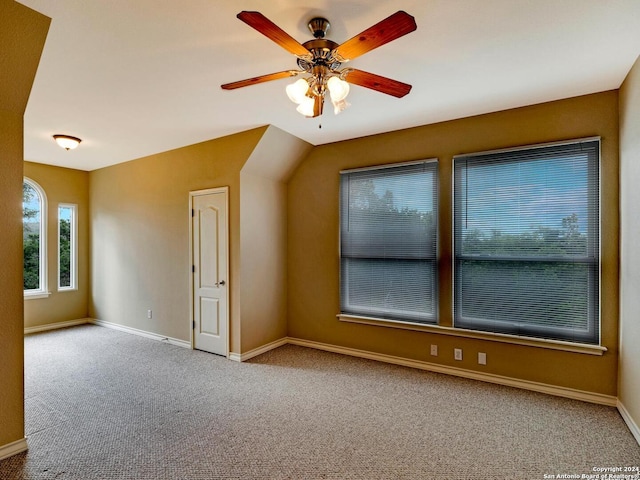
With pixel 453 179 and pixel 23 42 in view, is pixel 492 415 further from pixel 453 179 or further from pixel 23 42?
pixel 23 42

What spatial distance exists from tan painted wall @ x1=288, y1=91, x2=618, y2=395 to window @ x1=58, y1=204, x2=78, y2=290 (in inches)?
157

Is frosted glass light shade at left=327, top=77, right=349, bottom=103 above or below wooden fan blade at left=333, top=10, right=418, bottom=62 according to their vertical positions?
below

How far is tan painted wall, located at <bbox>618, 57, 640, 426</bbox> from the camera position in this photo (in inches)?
95.7

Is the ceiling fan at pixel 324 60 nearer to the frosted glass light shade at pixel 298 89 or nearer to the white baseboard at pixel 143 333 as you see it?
the frosted glass light shade at pixel 298 89

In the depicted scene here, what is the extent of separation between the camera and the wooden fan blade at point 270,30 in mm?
1487

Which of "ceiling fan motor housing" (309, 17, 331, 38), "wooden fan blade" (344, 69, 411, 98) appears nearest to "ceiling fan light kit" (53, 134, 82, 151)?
"ceiling fan motor housing" (309, 17, 331, 38)

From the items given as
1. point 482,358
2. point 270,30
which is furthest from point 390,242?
point 270,30

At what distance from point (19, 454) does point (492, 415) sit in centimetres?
347

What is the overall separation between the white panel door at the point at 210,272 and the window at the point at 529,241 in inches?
109

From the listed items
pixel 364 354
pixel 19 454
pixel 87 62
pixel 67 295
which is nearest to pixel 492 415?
pixel 364 354

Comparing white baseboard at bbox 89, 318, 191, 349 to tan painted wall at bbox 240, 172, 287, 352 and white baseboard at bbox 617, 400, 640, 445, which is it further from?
white baseboard at bbox 617, 400, 640, 445

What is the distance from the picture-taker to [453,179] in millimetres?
3557

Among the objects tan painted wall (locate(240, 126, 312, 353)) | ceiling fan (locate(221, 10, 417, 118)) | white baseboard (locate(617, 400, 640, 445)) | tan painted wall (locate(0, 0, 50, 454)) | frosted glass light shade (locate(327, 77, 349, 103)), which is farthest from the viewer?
tan painted wall (locate(240, 126, 312, 353))

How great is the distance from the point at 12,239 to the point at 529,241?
13.8 feet
